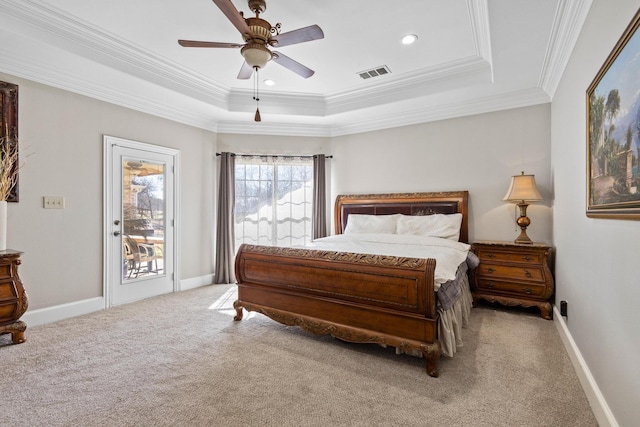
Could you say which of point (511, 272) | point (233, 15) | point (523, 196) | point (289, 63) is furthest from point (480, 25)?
point (511, 272)

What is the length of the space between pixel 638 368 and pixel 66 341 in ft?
12.8

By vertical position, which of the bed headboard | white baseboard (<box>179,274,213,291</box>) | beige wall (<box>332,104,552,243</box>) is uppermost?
beige wall (<box>332,104,552,243</box>)

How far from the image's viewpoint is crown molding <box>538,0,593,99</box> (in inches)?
86.0

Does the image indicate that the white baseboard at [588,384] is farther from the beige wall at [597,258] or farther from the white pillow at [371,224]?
the white pillow at [371,224]

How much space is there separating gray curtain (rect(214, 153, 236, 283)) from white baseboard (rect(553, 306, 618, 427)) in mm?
4213

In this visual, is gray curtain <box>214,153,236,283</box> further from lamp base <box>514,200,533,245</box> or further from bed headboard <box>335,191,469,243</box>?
lamp base <box>514,200,533,245</box>

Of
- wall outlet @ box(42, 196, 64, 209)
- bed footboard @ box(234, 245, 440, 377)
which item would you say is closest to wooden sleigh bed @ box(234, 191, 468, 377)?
bed footboard @ box(234, 245, 440, 377)

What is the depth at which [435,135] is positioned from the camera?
448 cm

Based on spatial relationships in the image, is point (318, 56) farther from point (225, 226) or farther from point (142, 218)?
point (142, 218)

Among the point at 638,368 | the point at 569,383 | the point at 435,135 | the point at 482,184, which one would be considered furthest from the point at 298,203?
the point at 638,368

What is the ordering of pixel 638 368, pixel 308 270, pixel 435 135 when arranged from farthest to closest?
pixel 435 135
pixel 308 270
pixel 638 368

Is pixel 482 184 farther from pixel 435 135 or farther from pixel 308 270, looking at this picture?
pixel 308 270

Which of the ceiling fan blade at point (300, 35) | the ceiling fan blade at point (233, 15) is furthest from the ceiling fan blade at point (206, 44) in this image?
the ceiling fan blade at point (300, 35)

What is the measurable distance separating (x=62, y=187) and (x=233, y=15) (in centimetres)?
278
